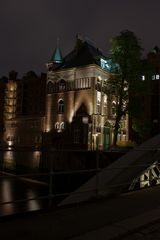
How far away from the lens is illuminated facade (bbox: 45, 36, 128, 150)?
44062 millimetres

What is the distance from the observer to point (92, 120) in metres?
43.8

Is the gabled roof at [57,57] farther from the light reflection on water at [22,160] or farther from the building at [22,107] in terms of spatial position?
the light reflection on water at [22,160]

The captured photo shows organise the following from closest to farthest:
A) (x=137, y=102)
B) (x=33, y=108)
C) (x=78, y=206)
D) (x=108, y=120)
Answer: (x=78, y=206) < (x=137, y=102) < (x=108, y=120) < (x=33, y=108)

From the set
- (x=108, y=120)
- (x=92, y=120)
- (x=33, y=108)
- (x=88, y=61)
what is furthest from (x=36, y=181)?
(x=33, y=108)

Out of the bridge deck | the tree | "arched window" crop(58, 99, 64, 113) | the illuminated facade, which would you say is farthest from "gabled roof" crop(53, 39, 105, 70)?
the bridge deck

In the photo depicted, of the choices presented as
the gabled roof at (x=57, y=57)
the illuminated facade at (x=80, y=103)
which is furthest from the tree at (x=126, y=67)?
the gabled roof at (x=57, y=57)

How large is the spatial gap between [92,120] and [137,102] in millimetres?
8294

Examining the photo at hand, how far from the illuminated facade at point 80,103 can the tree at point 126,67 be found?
15.7 feet

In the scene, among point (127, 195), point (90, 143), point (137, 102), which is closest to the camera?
point (127, 195)

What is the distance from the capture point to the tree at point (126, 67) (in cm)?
3678

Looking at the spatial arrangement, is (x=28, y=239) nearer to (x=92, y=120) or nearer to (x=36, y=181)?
(x=36, y=181)

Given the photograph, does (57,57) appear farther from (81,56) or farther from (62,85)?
(62,85)

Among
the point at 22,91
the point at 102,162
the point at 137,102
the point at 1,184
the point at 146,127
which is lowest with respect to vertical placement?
the point at 1,184

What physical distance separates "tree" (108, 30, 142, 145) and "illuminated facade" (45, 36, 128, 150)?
4792 millimetres
